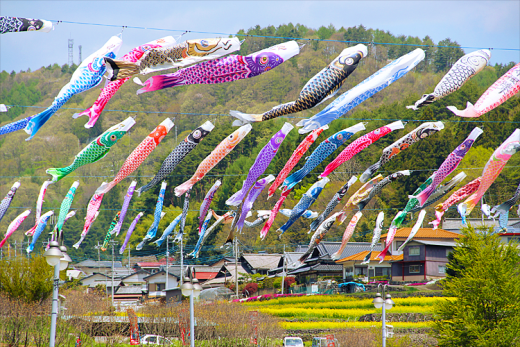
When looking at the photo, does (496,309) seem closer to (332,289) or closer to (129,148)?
(332,289)

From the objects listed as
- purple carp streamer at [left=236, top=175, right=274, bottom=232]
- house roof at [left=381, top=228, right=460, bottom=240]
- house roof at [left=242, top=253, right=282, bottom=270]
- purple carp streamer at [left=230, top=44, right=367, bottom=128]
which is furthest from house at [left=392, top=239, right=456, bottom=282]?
purple carp streamer at [left=230, top=44, right=367, bottom=128]

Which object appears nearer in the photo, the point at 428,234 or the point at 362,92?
the point at 362,92

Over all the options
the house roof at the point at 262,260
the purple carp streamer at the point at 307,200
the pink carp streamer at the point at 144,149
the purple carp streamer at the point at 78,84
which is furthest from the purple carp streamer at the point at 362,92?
the house roof at the point at 262,260

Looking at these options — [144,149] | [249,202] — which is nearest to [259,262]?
[249,202]

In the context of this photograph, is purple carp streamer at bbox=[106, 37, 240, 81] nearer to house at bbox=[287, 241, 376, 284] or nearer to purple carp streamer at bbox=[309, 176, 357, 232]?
purple carp streamer at bbox=[309, 176, 357, 232]

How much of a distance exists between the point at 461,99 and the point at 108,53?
47567 millimetres

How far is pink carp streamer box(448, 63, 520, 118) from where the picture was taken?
16.8 meters

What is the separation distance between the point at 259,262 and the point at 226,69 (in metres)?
36.5

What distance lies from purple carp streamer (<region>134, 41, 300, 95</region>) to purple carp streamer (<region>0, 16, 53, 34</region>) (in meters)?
2.82

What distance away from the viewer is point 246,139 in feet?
228

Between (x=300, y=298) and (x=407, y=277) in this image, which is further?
(x=407, y=277)

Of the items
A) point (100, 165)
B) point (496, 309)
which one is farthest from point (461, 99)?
point (100, 165)

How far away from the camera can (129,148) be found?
274ft

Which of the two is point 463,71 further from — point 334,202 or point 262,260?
point 262,260
